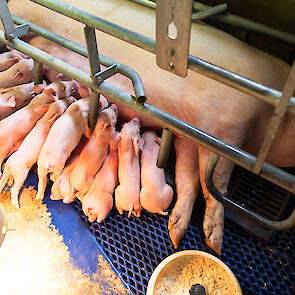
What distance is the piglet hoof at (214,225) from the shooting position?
1.51 m

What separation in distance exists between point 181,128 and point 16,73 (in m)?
1.33

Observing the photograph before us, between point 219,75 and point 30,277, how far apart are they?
1.20 metres

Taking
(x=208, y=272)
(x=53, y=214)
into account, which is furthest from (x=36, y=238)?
(x=208, y=272)

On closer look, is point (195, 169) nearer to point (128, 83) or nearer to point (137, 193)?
point (137, 193)

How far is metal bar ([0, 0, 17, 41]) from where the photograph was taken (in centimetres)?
151

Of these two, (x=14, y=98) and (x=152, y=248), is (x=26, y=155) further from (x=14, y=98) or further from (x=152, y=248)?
(x=152, y=248)

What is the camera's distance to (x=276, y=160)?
1681 mm

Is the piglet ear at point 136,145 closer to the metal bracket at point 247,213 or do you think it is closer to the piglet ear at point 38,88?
the metal bracket at point 247,213

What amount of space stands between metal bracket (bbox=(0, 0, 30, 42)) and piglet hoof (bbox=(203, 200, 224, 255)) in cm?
126

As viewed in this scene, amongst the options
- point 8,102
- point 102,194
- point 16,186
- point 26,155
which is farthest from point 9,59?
point 102,194

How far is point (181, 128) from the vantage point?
125 centimetres

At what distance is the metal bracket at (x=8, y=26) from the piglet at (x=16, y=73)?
1.41ft

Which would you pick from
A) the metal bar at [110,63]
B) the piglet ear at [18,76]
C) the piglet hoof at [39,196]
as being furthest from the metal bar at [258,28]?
the piglet hoof at [39,196]

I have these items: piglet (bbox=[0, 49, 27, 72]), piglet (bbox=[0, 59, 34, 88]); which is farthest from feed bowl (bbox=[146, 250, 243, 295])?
piglet (bbox=[0, 49, 27, 72])
